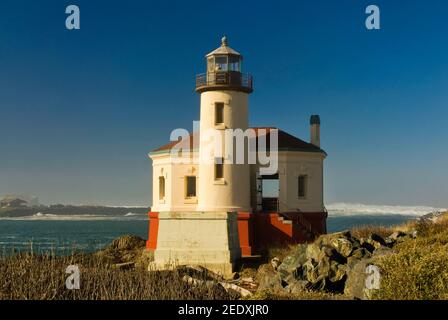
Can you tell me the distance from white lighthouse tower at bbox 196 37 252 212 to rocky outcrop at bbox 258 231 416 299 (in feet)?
19.1

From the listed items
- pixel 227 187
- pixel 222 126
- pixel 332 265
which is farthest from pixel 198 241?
pixel 332 265

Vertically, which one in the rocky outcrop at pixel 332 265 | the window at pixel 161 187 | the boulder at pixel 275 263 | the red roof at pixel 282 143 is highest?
the red roof at pixel 282 143

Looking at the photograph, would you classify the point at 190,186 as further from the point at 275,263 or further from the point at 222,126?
the point at 275,263

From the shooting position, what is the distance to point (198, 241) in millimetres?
27688

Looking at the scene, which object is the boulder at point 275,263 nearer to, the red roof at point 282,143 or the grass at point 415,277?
the red roof at point 282,143

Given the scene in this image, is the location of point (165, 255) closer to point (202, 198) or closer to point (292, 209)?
point (202, 198)

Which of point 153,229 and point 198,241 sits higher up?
point 153,229

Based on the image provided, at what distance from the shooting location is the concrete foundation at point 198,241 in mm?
27297

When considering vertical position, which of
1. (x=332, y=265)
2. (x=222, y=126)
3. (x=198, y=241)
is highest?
(x=222, y=126)

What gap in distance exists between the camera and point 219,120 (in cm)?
3050

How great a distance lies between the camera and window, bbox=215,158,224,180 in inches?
1183

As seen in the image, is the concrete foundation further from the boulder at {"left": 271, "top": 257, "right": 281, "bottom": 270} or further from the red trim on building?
the red trim on building

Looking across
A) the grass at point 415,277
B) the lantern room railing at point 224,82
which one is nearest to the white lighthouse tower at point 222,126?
the lantern room railing at point 224,82

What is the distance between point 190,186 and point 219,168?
3.85 metres
